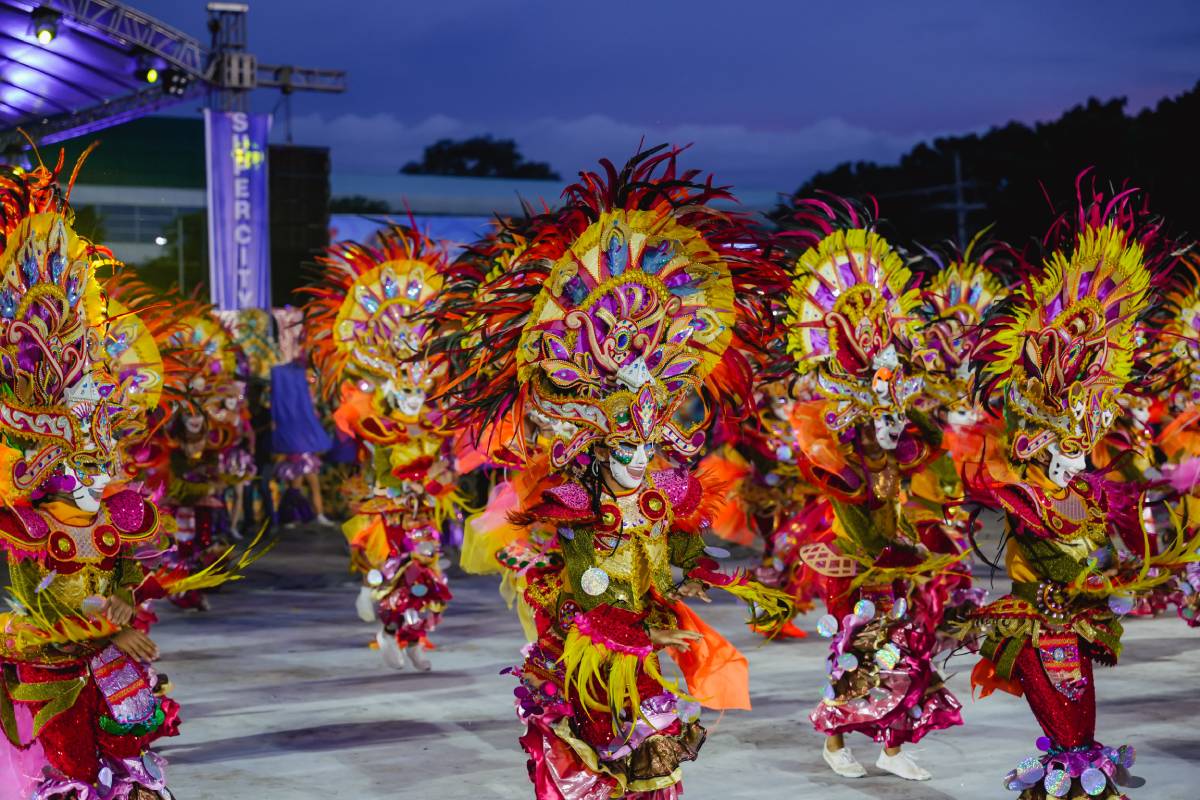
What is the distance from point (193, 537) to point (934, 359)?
6.15 m

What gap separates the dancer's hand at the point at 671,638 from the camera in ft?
14.0

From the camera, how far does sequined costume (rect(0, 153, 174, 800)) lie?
15.3ft

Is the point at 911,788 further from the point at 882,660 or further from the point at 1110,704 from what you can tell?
the point at 1110,704

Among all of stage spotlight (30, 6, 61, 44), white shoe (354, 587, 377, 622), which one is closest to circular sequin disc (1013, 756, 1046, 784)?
white shoe (354, 587, 377, 622)

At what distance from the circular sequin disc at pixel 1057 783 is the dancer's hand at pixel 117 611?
→ 308 centimetres

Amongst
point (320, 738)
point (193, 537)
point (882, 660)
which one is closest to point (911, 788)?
point (882, 660)

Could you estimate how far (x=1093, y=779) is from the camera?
4738mm

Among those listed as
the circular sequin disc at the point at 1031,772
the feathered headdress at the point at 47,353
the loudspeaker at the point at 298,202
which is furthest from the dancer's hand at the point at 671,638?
the loudspeaker at the point at 298,202

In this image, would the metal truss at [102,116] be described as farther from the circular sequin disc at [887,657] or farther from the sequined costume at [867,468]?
the circular sequin disc at [887,657]

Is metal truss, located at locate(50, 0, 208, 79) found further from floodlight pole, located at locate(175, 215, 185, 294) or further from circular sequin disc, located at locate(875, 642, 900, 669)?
circular sequin disc, located at locate(875, 642, 900, 669)

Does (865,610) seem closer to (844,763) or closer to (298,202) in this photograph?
(844,763)

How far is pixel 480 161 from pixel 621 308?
37672 mm

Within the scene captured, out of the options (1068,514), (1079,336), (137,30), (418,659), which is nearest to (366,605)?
(418,659)

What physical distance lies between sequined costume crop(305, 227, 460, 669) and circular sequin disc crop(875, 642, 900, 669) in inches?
118
